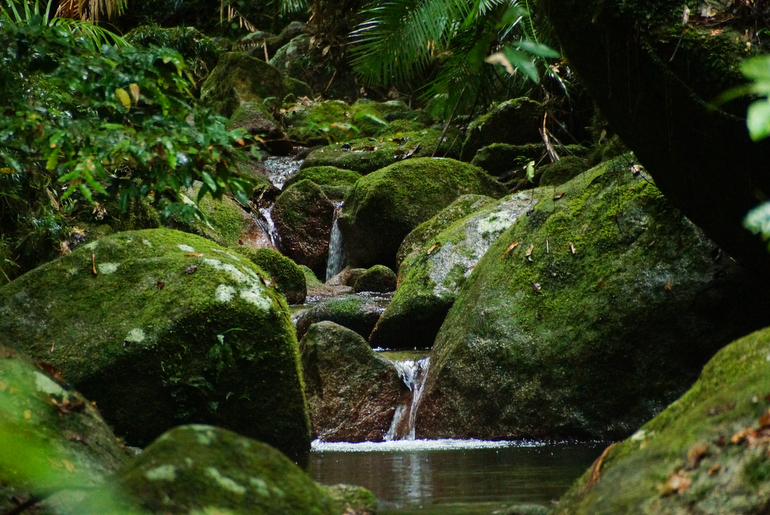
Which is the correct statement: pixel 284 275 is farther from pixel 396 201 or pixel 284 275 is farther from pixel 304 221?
pixel 304 221

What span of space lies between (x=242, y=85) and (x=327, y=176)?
5979 millimetres

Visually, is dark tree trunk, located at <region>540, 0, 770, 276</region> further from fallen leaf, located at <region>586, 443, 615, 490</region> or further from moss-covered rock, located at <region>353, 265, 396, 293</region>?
moss-covered rock, located at <region>353, 265, 396, 293</region>

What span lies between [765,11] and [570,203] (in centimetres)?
264

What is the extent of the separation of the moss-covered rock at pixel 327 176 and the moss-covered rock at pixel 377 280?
14.3ft

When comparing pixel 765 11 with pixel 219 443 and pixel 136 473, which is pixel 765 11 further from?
pixel 136 473

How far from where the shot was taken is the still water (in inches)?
129

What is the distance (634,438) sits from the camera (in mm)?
2725

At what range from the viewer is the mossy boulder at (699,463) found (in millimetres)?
1915

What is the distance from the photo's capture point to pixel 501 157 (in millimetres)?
12633

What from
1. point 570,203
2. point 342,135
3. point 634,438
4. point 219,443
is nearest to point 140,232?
point 570,203

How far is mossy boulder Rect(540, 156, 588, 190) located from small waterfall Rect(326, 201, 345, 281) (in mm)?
3530

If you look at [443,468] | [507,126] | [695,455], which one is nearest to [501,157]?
[507,126]

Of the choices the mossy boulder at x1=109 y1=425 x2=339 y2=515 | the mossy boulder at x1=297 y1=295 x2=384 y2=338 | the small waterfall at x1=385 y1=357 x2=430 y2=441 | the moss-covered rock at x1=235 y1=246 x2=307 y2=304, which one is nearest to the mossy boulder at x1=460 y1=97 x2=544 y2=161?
the moss-covered rock at x1=235 y1=246 x2=307 y2=304

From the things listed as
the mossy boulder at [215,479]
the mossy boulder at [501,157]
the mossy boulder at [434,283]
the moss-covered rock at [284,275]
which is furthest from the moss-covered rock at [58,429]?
the mossy boulder at [501,157]
